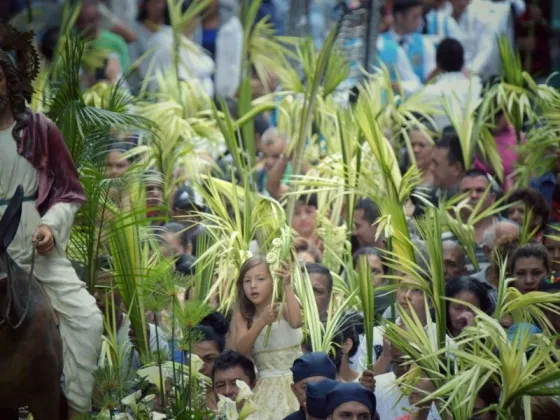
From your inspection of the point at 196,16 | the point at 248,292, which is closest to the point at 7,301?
the point at 248,292

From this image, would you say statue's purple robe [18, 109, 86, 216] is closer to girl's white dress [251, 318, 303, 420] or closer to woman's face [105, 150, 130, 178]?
girl's white dress [251, 318, 303, 420]

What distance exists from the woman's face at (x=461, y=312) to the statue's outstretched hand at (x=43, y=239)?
267cm

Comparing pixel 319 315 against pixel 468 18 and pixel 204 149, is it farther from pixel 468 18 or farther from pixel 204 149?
pixel 468 18

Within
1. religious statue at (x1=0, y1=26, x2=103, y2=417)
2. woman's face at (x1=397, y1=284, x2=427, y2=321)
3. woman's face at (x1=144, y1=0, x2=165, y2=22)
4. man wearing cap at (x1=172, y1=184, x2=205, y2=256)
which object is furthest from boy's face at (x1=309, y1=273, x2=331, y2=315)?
woman's face at (x1=144, y1=0, x2=165, y2=22)

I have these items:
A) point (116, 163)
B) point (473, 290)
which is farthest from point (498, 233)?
point (116, 163)

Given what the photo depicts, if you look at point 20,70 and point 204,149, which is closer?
point 20,70

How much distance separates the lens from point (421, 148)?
16.0 meters

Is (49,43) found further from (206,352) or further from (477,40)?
(206,352)

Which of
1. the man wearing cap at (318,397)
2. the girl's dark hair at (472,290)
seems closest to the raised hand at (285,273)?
the girl's dark hair at (472,290)

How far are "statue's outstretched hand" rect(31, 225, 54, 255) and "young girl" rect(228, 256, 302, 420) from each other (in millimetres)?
1833

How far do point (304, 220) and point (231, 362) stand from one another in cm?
313

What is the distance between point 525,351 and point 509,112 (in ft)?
17.9

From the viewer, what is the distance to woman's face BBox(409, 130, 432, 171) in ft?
52.2

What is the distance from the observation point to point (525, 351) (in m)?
10.6
